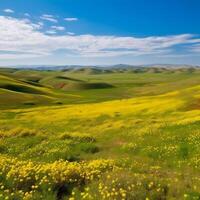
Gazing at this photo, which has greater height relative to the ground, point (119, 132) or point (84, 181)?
point (84, 181)

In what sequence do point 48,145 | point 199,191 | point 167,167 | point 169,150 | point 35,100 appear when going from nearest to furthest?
1. point 199,191
2. point 167,167
3. point 169,150
4. point 48,145
5. point 35,100

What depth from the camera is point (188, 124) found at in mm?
31656

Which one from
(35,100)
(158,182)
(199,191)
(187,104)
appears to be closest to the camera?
(199,191)

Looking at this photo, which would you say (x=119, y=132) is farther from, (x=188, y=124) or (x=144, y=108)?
(x=144, y=108)

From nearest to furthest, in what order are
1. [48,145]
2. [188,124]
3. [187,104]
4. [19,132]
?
[48,145] < [188,124] < [19,132] < [187,104]

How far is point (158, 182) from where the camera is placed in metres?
12.0

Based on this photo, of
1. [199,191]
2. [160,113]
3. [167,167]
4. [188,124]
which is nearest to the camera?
[199,191]

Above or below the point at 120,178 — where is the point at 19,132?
below

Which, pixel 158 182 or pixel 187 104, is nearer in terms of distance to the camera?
pixel 158 182

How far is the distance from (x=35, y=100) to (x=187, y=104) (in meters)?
55.7

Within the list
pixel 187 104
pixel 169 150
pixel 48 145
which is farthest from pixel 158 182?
pixel 187 104

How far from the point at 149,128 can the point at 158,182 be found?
66.3ft

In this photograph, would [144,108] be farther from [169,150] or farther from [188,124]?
[169,150]

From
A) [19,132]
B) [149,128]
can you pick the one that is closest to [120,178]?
[149,128]
